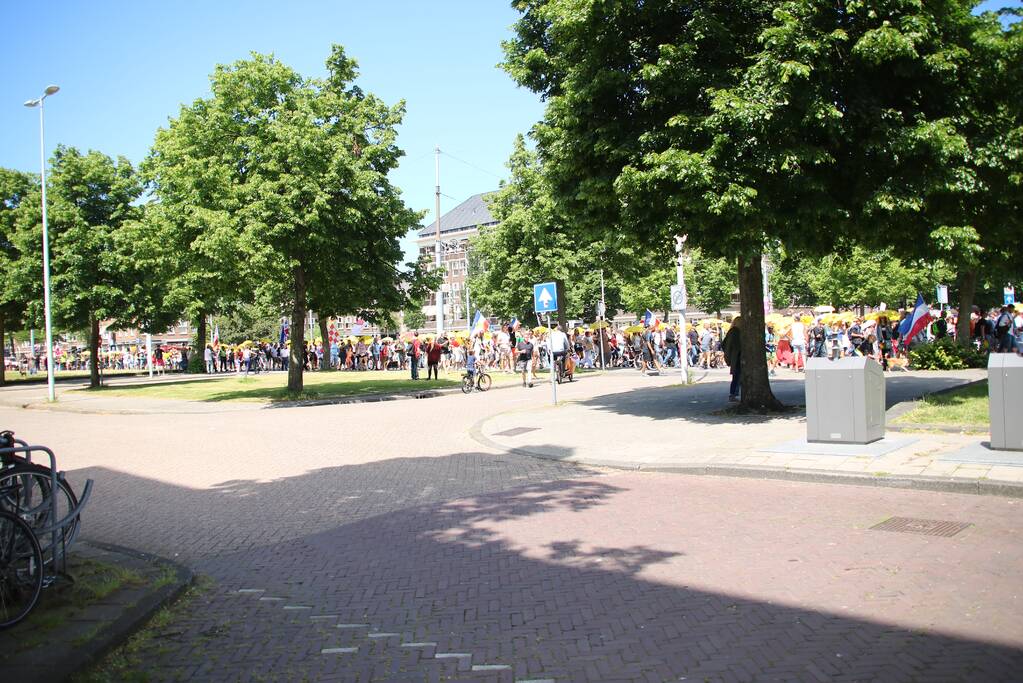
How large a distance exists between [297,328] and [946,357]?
64.4 ft

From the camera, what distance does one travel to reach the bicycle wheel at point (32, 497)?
179 inches

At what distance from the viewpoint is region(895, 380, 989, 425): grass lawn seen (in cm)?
1127

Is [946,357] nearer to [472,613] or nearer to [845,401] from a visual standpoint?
[845,401]

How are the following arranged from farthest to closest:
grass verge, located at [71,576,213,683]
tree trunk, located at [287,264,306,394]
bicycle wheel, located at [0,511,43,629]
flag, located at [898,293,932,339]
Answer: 1. flag, located at [898,293,932,339]
2. tree trunk, located at [287,264,306,394]
3. bicycle wheel, located at [0,511,43,629]
4. grass verge, located at [71,576,213,683]

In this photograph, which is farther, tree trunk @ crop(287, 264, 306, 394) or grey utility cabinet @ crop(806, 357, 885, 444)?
tree trunk @ crop(287, 264, 306, 394)

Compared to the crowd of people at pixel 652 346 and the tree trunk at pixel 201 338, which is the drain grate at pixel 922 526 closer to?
the crowd of people at pixel 652 346

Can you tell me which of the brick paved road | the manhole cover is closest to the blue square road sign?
the manhole cover

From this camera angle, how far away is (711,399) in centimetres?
1731

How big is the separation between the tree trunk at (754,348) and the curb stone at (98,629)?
36.6 feet

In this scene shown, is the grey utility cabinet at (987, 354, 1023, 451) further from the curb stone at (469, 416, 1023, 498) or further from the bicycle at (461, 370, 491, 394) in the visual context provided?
the bicycle at (461, 370, 491, 394)

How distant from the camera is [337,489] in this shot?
900 cm

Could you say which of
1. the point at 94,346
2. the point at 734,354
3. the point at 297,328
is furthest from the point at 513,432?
the point at 94,346

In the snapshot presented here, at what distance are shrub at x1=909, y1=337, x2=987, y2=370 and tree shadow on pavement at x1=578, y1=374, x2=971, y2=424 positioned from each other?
196 centimetres

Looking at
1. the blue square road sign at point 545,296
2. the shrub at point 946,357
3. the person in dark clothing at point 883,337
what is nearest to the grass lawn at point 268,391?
the blue square road sign at point 545,296
